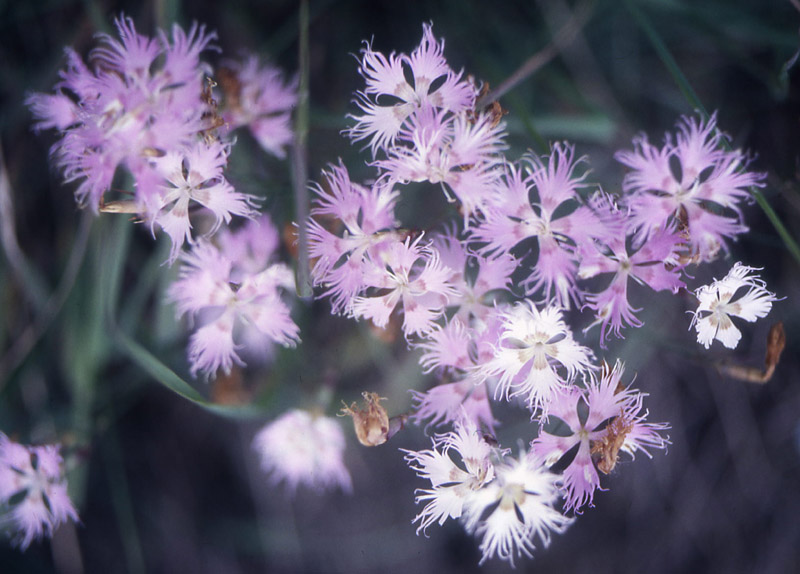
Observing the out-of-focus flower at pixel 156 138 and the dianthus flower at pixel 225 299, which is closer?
the out-of-focus flower at pixel 156 138

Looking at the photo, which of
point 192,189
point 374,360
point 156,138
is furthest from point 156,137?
point 374,360

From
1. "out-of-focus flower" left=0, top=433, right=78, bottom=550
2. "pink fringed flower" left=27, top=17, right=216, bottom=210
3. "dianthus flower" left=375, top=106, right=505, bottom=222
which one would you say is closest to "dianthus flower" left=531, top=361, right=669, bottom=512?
"dianthus flower" left=375, top=106, right=505, bottom=222

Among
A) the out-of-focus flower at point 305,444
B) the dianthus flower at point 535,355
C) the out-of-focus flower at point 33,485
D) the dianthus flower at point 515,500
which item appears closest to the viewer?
the dianthus flower at point 535,355

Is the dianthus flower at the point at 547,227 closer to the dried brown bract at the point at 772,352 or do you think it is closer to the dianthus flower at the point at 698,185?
the dianthus flower at the point at 698,185

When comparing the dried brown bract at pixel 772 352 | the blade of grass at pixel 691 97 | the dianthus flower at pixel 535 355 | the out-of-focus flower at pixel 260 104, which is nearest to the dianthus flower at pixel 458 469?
the dianthus flower at pixel 535 355

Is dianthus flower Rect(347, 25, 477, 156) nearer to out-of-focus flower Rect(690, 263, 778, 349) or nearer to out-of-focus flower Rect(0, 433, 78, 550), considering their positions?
out-of-focus flower Rect(690, 263, 778, 349)

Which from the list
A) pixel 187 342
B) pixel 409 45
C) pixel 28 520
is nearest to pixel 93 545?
pixel 28 520

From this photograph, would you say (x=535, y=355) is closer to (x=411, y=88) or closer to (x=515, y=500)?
(x=515, y=500)
